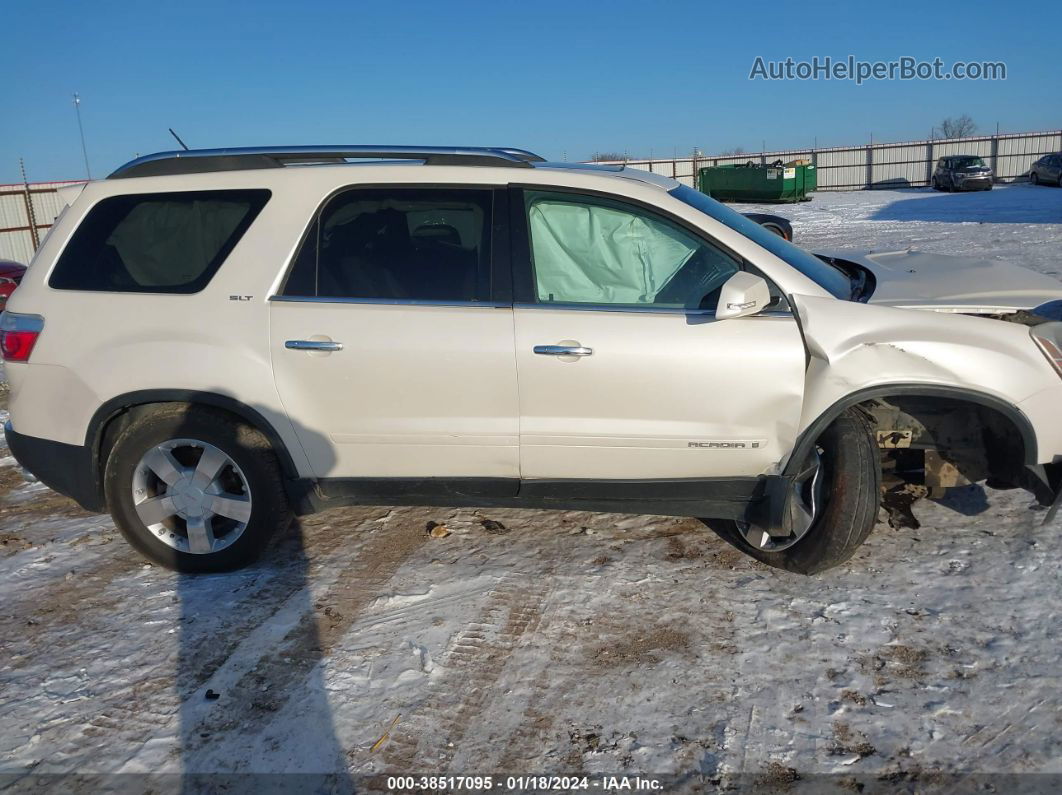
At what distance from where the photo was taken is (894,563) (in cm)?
401

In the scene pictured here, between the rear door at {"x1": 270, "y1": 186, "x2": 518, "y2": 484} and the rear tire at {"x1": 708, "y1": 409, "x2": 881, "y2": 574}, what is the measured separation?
1.39 m

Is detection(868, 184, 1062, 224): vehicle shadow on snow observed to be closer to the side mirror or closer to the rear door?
the side mirror

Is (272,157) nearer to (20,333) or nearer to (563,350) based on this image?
(20,333)

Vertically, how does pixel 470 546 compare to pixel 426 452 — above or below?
below

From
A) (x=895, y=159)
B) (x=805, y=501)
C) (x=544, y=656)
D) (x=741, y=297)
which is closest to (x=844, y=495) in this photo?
(x=805, y=501)

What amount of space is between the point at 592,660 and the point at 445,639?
2.05 feet

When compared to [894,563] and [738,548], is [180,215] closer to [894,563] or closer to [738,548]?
[738,548]

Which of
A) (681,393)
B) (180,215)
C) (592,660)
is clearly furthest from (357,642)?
(180,215)

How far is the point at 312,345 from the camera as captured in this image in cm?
379

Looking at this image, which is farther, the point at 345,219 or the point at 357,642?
the point at 345,219

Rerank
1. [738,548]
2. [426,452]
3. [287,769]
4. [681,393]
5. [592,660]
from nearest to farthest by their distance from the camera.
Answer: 1. [287,769]
2. [592,660]
3. [681,393]
4. [426,452]
5. [738,548]

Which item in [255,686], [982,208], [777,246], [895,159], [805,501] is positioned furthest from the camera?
[895,159]

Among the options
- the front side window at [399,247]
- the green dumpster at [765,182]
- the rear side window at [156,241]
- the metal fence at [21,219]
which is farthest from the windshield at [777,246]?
the green dumpster at [765,182]

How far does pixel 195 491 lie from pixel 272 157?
1.64 metres
